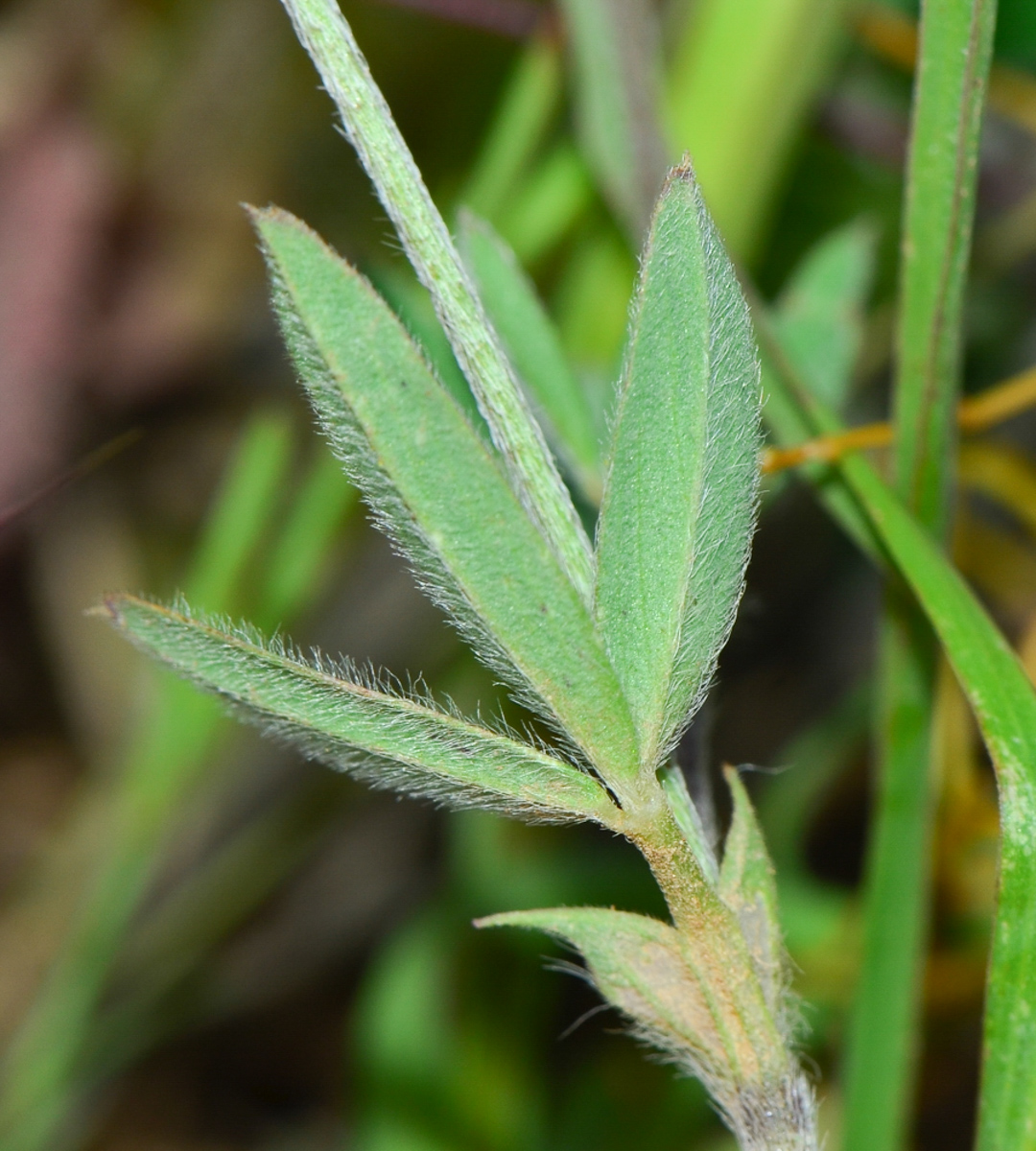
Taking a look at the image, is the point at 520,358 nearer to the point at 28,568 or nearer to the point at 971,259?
the point at 971,259

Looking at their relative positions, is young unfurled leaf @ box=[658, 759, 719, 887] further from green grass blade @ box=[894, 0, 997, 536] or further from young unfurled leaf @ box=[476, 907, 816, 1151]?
green grass blade @ box=[894, 0, 997, 536]

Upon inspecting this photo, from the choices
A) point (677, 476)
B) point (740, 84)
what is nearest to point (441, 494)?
point (677, 476)

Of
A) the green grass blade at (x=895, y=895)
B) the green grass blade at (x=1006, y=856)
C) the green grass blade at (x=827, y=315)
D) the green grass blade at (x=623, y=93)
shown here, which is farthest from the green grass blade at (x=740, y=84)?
the green grass blade at (x=1006, y=856)

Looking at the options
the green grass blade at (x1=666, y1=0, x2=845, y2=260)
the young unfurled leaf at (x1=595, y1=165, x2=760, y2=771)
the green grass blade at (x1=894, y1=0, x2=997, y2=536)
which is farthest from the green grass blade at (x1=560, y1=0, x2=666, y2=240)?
the young unfurled leaf at (x1=595, y1=165, x2=760, y2=771)

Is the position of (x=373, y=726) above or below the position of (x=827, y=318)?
below

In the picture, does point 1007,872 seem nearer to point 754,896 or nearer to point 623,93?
point 754,896

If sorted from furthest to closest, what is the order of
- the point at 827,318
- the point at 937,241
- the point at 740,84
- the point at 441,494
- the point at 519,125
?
1. the point at 519,125
2. the point at 740,84
3. the point at 827,318
4. the point at 937,241
5. the point at 441,494

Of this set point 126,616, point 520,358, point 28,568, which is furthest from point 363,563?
point 126,616
